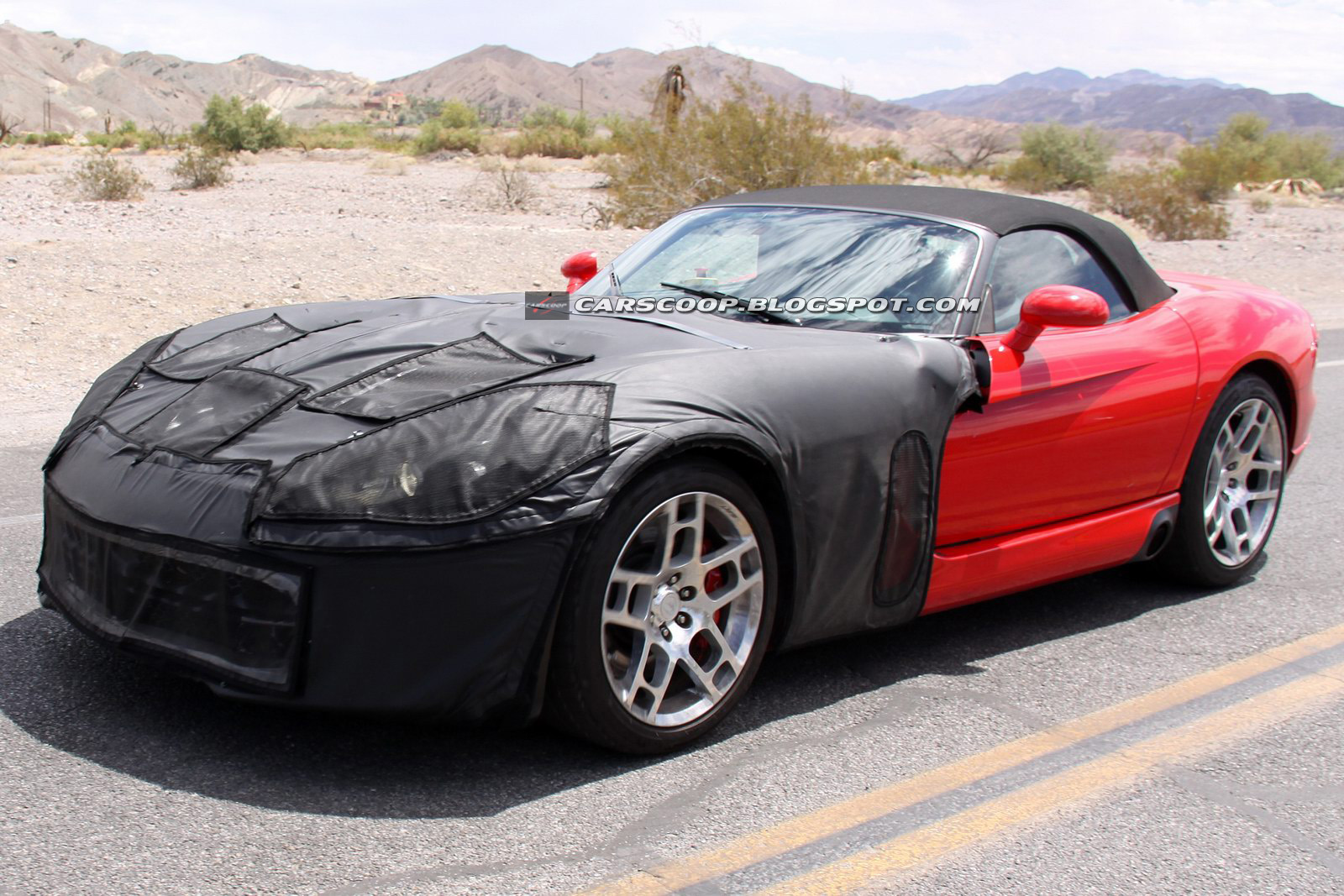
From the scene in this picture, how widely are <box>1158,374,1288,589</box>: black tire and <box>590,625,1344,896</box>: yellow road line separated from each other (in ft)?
1.79

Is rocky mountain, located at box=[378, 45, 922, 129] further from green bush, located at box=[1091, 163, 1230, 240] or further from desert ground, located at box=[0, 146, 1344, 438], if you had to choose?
desert ground, located at box=[0, 146, 1344, 438]

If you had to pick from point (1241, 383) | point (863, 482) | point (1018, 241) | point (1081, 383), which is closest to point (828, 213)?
point (1018, 241)

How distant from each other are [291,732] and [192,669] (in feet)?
1.25

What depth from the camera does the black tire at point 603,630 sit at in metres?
3.03

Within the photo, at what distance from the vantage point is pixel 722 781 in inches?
126

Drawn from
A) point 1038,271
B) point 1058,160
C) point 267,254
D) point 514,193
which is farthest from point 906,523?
point 1058,160

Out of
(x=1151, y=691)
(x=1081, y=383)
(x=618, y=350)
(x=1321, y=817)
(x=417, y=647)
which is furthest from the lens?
(x=1081, y=383)

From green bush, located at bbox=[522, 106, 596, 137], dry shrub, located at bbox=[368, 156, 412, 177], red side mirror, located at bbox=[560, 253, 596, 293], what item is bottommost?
dry shrub, located at bbox=[368, 156, 412, 177]

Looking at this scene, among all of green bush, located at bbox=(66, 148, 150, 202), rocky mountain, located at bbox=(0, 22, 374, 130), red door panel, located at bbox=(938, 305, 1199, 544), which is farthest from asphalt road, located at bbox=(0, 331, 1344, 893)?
rocky mountain, located at bbox=(0, 22, 374, 130)

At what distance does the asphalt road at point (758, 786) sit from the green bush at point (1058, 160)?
32.8 meters

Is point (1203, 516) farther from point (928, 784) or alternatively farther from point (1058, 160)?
point (1058, 160)

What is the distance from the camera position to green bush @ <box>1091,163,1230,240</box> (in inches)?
925

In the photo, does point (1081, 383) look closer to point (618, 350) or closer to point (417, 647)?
point (618, 350)

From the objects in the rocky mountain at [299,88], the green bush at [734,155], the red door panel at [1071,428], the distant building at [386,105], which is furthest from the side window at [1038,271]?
the distant building at [386,105]
